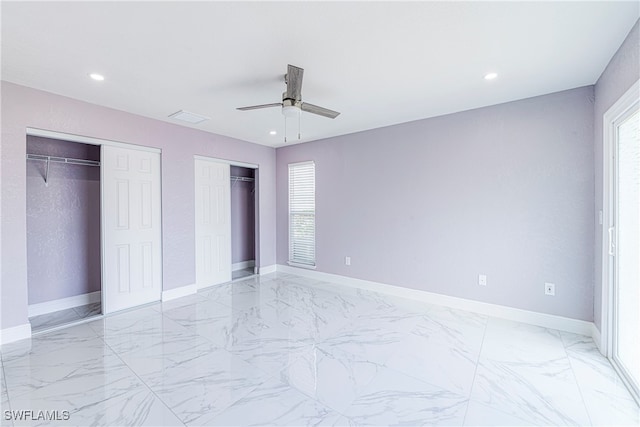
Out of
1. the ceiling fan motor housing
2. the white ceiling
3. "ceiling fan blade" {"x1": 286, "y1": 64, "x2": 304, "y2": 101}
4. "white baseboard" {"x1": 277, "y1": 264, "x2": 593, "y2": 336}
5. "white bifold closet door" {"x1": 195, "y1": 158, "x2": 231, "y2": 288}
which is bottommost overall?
"white baseboard" {"x1": 277, "y1": 264, "x2": 593, "y2": 336}

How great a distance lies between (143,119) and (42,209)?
166 centimetres

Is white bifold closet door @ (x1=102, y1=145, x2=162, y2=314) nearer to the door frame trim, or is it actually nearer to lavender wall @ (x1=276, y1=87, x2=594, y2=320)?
lavender wall @ (x1=276, y1=87, x2=594, y2=320)

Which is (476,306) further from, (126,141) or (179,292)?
(126,141)

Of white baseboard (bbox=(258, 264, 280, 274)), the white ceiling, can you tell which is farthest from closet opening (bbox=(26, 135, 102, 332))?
white baseboard (bbox=(258, 264, 280, 274))

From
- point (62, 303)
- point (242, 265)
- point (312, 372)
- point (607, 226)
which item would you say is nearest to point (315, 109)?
point (312, 372)

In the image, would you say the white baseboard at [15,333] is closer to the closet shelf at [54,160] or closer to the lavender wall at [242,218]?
the closet shelf at [54,160]

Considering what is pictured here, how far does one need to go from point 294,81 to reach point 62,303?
414 centimetres

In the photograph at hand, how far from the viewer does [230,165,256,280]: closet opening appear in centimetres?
583

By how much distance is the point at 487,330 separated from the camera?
3.04 meters

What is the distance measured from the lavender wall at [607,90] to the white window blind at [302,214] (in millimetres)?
3714

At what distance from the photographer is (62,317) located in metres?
3.47

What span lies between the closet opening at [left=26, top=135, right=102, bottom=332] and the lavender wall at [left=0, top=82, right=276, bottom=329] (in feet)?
1.91

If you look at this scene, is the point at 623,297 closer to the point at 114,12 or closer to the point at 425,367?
the point at 425,367

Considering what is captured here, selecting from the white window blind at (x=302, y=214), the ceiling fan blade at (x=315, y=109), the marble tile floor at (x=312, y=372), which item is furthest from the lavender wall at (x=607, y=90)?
the white window blind at (x=302, y=214)
